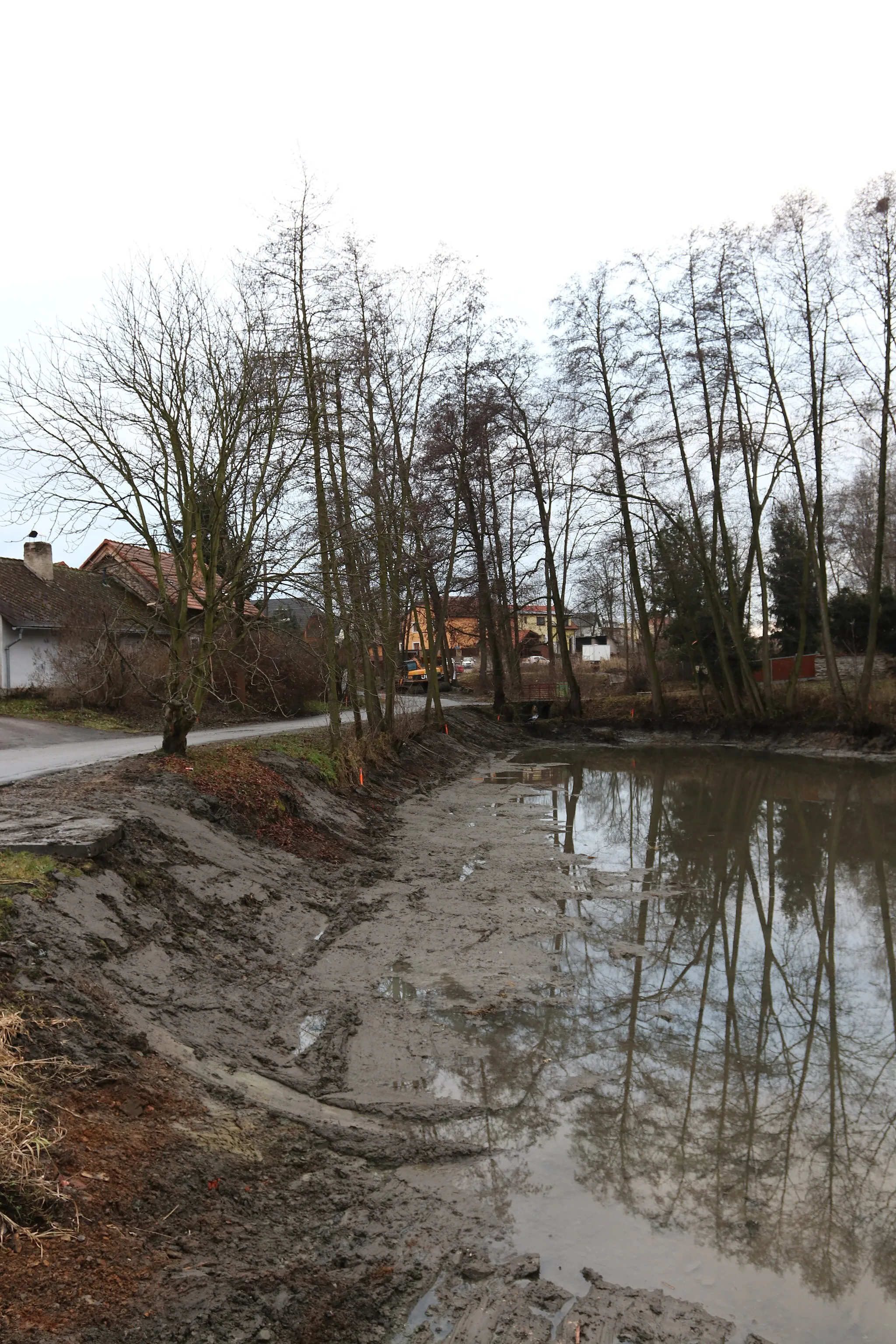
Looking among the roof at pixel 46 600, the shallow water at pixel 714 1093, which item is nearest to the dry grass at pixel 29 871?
the shallow water at pixel 714 1093

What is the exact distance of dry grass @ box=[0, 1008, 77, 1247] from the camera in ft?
12.4

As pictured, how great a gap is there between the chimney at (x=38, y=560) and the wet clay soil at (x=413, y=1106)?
23422 mm

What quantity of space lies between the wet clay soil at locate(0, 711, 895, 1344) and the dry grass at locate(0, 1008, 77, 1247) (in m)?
0.13

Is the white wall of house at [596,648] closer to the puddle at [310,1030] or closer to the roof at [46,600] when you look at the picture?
the roof at [46,600]

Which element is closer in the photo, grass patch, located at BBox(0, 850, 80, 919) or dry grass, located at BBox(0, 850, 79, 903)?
grass patch, located at BBox(0, 850, 80, 919)

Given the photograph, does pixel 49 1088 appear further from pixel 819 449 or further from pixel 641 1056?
pixel 819 449

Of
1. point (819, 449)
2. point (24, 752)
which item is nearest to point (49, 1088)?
point (24, 752)

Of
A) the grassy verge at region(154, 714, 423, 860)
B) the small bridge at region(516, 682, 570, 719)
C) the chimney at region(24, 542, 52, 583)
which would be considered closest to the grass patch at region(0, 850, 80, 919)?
the grassy verge at region(154, 714, 423, 860)

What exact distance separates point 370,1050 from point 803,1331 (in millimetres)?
3655

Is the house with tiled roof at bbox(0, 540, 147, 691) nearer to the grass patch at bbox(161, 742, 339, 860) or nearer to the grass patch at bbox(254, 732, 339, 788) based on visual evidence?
the grass patch at bbox(254, 732, 339, 788)

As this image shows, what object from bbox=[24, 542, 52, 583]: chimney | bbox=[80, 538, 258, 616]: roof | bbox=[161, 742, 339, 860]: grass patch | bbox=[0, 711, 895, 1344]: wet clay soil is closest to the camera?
bbox=[0, 711, 895, 1344]: wet clay soil

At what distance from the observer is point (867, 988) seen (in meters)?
8.42

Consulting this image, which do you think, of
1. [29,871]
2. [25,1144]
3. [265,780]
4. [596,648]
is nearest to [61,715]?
[265,780]

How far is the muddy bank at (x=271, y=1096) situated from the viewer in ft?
12.4
